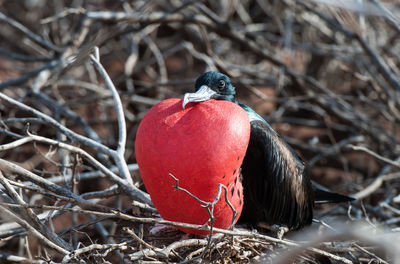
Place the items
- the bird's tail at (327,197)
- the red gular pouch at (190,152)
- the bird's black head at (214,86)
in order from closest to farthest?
the red gular pouch at (190,152) < the bird's black head at (214,86) < the bird's tail at (327,197)

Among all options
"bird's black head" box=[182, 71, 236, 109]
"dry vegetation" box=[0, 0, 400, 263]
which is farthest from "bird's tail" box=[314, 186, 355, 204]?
"bird's black head" box=[182, 71, 236, 109]

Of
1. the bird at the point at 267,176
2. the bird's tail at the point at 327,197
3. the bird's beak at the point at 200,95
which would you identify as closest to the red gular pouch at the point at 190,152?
the bird's beak at the point at 200,95

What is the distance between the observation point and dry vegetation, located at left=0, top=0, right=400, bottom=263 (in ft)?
5.11

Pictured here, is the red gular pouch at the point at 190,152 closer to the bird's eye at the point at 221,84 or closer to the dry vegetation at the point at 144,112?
the dry vegetation at the point at 144,112

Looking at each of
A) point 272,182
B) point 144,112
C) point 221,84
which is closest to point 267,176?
point 272,182

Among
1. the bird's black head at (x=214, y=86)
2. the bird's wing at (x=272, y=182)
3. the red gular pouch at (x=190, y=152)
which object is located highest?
the bird's black head at (x=214, y=86)

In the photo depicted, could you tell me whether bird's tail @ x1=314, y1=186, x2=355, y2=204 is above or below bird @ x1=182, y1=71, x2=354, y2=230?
below

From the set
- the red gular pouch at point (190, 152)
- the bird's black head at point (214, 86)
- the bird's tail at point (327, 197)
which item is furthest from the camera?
the bird's tail at point (327, 197)

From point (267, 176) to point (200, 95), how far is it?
16.3 inches

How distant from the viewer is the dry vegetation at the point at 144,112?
1559 millimetres

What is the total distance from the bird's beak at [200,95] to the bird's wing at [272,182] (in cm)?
18

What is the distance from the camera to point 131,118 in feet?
10.7

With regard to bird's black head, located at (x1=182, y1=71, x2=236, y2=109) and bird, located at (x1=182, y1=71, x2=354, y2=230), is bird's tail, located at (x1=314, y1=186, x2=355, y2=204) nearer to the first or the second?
bird, located at (x1=182, y1=71, x2=354, y2=230)

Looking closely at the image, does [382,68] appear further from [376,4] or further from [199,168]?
[199,168]
